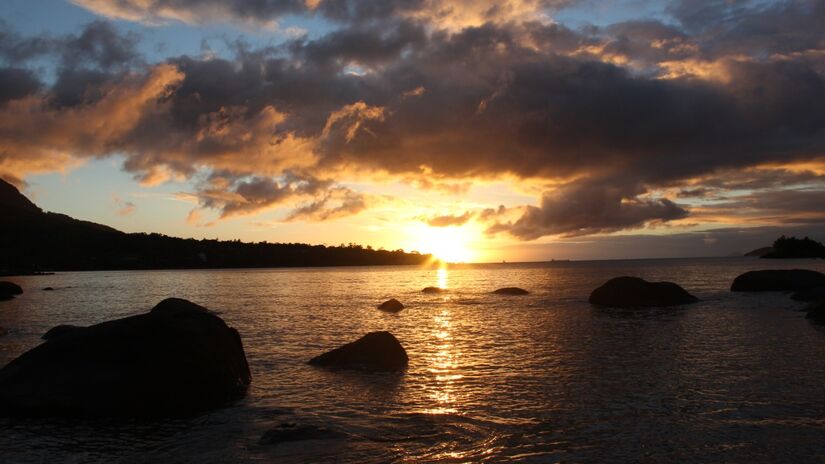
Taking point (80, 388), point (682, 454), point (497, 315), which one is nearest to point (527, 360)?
point (682, 454)

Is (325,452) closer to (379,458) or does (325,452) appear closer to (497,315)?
(379,458)

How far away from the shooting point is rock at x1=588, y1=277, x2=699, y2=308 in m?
45.6

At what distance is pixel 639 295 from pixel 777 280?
23.2 m

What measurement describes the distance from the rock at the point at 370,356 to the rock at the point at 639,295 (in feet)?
97.2

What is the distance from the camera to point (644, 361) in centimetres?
2139

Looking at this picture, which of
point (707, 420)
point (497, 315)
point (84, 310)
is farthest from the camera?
point (84, 310)

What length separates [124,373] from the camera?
14.5 m

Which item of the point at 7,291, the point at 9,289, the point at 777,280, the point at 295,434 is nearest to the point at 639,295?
the point at 777,280

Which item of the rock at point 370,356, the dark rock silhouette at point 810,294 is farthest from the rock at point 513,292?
the rock at point 370,356

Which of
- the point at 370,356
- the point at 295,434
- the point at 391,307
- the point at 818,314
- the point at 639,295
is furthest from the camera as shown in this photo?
the point at 391,307

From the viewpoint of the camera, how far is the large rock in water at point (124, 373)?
544 inches

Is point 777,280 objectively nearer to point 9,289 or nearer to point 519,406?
point 519,406

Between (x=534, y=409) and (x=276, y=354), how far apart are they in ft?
43.0

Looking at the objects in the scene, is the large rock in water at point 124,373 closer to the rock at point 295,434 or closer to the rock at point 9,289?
the rock at point 295,434
